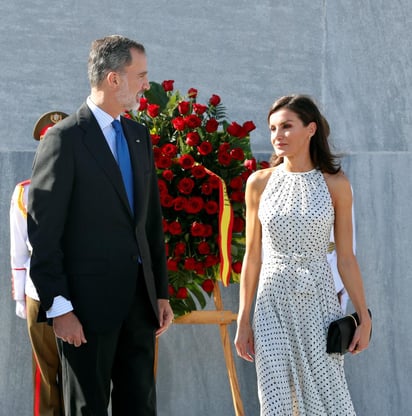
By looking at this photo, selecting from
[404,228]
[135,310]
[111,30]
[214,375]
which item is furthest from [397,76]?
[135,310]

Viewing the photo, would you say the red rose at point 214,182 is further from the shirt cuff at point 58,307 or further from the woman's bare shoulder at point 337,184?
the shirt cuff at point 58,307

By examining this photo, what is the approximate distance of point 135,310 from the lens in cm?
365

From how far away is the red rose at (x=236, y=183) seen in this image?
4.93 meters

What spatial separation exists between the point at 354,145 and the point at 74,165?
9.70 feet

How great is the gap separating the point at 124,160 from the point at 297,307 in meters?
0.91

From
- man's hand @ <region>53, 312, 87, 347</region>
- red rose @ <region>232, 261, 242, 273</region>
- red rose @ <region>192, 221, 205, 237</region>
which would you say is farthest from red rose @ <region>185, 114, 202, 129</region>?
man's hand @ <region>53, 312, 87, 347</region>

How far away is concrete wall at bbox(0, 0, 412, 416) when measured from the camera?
5.78 metres

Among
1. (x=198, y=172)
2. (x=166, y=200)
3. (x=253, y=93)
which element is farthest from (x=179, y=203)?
(x=253, y=93)

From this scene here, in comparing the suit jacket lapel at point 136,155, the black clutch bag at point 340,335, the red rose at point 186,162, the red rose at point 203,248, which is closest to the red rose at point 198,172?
the red rose at point 186,162

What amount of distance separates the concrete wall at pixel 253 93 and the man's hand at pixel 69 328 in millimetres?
2317

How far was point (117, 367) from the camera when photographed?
12.1ft

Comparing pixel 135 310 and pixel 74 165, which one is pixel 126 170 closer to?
pixel 74 165


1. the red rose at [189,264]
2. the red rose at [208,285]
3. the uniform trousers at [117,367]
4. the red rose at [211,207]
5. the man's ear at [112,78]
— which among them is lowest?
the uniform trousers at [117,367]

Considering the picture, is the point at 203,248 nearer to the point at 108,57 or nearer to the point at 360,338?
the point at 360,338
